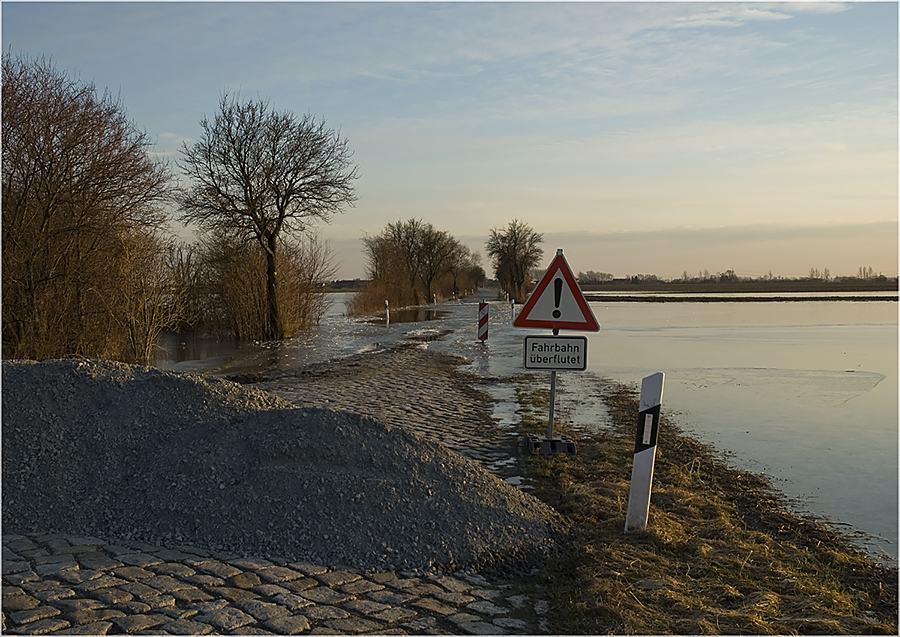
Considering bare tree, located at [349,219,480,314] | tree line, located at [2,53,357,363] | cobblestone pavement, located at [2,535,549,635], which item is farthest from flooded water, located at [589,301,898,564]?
bare tree, located at [349,219,480,314]

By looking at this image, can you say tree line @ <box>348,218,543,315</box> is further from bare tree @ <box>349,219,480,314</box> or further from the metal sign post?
the metal sign post

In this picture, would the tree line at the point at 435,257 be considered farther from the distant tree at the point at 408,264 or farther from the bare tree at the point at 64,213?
the bare tree at the point at 64,213

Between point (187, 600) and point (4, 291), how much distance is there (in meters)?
12.3

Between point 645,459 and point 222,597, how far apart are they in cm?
333

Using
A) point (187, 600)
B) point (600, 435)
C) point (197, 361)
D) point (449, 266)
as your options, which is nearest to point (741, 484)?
point (600, 435)

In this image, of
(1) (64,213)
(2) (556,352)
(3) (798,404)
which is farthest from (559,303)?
(1) (64,213)

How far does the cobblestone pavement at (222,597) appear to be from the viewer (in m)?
3.86

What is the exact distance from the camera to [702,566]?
499cm

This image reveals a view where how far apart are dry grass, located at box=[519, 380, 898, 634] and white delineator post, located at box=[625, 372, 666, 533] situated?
136mm

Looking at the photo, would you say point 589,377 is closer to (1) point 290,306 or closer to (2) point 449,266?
(1) point 290,306

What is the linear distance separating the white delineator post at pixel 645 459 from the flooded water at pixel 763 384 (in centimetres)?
187

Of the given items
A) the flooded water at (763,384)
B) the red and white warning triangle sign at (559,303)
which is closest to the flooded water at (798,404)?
the flooded water at (763,384)

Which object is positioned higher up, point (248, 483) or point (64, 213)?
point (64, 213)

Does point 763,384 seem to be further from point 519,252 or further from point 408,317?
point 519,252
